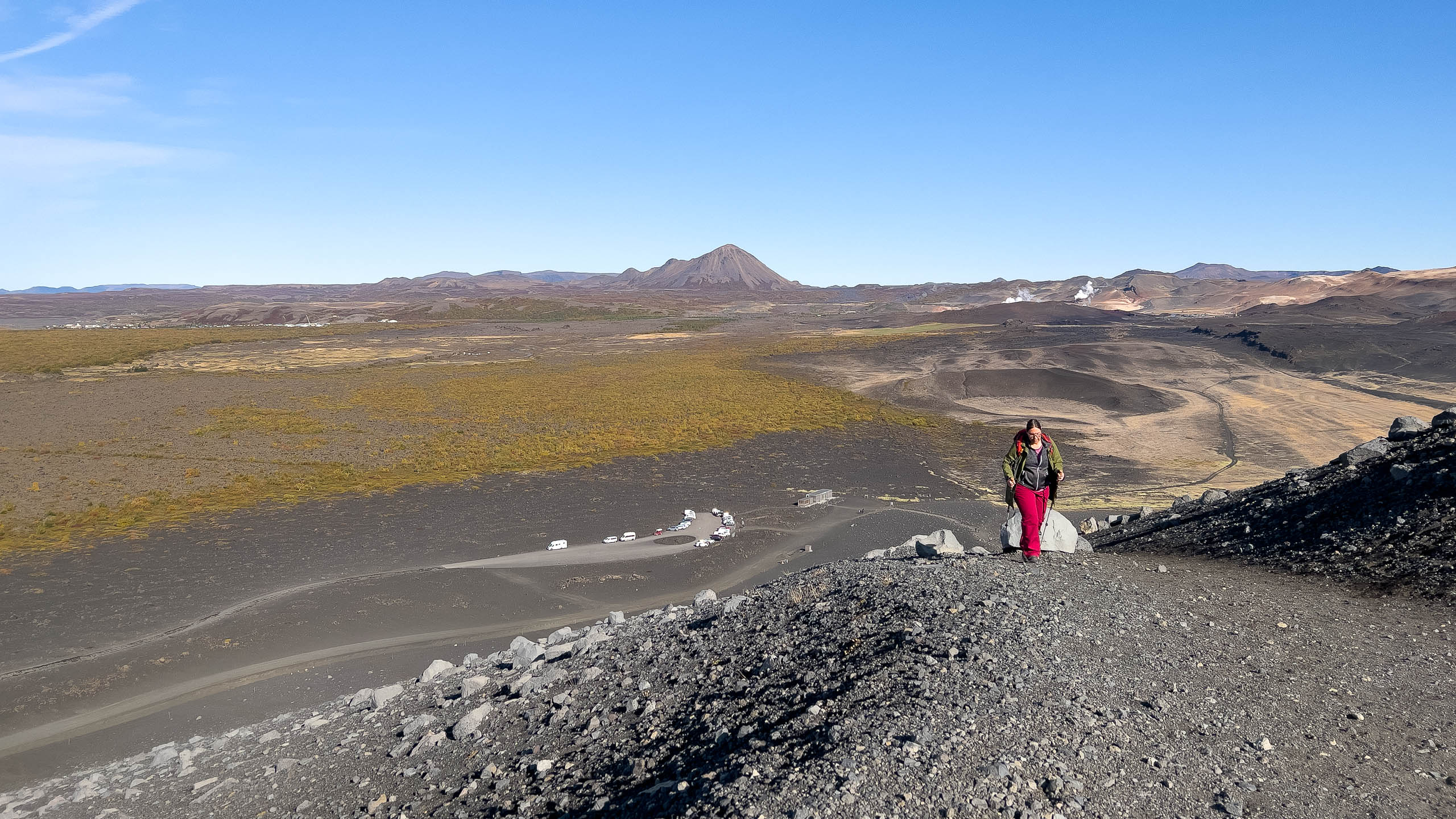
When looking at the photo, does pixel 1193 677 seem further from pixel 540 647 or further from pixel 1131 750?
pixel 540 647

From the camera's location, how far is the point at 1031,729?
6039 mm

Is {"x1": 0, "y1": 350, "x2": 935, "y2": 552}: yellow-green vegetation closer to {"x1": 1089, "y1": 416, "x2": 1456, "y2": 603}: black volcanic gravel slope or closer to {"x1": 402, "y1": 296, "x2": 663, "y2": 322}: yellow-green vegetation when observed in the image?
{"x1": 1089, "y1": 416, "x2": 1456, "y2": 603}: black volcanic gravel slope

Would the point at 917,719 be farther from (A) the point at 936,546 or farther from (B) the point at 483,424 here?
(B) the point at 483,424

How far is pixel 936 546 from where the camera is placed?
13180 millimetres

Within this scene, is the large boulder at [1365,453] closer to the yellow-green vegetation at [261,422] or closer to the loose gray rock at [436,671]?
the loose gray rock at [436,671]

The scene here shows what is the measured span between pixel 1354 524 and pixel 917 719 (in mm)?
8542

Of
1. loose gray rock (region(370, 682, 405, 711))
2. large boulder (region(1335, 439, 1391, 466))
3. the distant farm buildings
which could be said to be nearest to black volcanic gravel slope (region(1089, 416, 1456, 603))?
large boulder (region(1335, 439, 1391, 466))

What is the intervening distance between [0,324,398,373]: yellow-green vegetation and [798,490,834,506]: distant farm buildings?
61.1 meters

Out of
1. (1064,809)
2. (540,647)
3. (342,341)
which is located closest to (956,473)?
(540,647)

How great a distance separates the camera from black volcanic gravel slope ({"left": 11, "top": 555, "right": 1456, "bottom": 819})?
547cm

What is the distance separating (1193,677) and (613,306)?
176m

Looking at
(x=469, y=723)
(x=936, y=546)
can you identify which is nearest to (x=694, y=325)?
(x=936, y=546)

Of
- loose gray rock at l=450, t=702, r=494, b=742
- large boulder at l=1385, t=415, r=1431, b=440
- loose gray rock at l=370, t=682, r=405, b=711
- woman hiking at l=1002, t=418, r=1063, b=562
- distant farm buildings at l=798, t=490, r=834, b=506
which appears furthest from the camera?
distant farm buildings at l=798, t=490, r=834, b=506

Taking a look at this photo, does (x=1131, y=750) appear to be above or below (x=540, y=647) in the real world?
above
